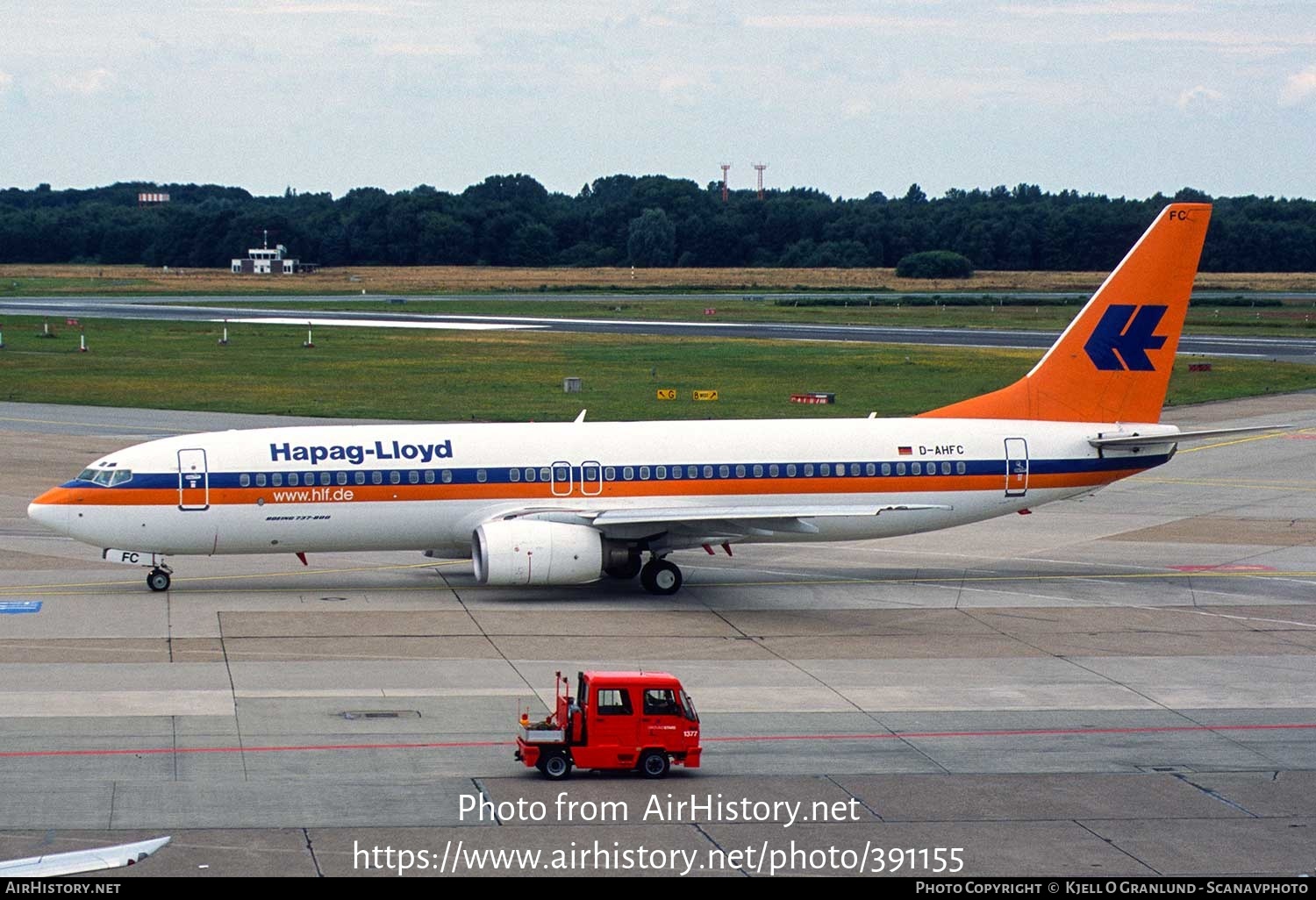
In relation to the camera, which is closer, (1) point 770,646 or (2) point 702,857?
(2) point 702,857

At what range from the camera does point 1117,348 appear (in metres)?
43.0

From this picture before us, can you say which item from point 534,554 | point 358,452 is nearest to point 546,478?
point 534,554

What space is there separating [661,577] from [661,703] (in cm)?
1474

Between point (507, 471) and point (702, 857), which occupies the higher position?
point (507, 471)

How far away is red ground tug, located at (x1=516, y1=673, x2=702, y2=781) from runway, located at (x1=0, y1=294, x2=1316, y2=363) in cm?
8531

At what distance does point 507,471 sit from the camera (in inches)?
1559

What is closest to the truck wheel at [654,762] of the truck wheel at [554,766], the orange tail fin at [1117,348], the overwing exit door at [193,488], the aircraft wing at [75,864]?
the truck wheel at [554,766]

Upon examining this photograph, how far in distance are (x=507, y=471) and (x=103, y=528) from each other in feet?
31.7

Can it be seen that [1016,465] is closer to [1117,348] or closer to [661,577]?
[1117,348]

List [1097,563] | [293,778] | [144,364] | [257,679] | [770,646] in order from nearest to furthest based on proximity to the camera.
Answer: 1. [293,778]
2. [257,679]
3. [770,646]
4. [1097,563]
5. [144,364]

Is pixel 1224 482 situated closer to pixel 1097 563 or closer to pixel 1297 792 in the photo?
pixel 1097 563

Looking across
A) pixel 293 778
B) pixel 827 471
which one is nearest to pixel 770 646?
pixel 827 471

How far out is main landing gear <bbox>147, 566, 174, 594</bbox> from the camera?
129 feet

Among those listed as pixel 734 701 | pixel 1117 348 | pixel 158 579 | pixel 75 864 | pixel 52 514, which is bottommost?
pixel 734 701
